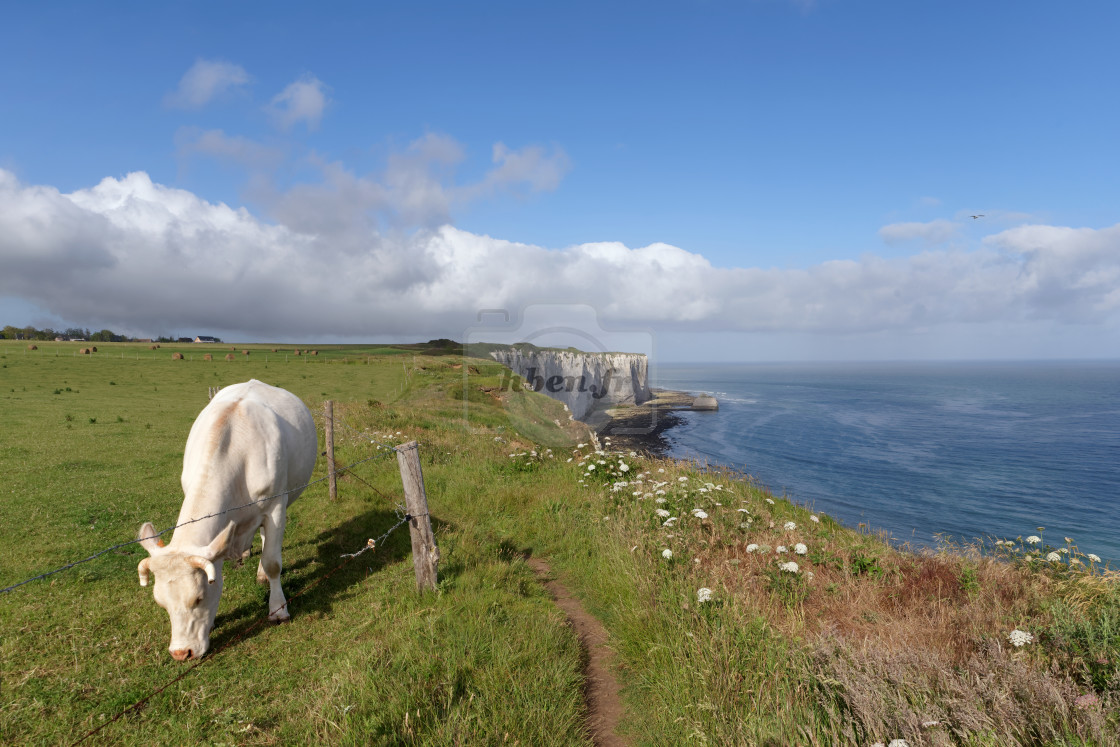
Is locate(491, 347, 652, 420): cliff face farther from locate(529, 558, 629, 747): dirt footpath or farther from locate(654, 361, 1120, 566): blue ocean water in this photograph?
locate(529, 558, 629, 747): dirt footpath

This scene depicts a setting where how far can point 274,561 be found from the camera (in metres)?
6.22

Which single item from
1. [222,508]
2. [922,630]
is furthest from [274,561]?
[922,630]

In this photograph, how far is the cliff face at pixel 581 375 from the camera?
75.7 m

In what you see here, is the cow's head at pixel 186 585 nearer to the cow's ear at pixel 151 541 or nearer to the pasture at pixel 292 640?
the cow's ear at pixel 151 541

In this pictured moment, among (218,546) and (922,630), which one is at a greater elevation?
(218,546)

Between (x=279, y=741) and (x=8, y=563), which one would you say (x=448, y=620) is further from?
(x=8, y=563)

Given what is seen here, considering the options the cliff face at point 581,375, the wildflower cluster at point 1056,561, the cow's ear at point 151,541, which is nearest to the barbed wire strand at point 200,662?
the cow's ear at point 151,541

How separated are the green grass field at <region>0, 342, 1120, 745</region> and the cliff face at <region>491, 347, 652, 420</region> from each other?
56.4 m

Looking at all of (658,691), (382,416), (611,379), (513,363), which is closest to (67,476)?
(382,416)

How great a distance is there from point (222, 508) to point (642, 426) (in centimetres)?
6044

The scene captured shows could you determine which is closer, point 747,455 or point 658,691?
point 658,691

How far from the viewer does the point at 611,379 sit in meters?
93.4

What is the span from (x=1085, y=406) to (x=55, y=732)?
131 m

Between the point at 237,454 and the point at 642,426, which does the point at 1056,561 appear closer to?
the point at 237,454
